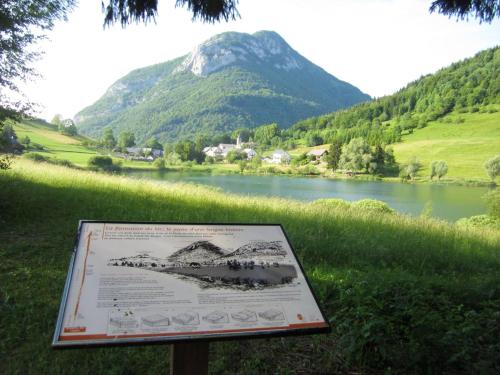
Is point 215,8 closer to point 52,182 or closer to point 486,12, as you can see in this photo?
point 486,12

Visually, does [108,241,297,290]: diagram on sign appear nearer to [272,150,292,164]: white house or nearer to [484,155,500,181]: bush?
[484,155,500,181]: bush

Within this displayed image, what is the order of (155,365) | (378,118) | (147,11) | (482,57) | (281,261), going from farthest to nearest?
(482,57)
(378,118)
(147,11)
(155,365)
(281,261)

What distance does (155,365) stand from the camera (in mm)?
2842

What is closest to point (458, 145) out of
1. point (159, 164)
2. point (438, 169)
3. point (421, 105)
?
point (438, 169)

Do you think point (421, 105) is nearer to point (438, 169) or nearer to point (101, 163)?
point (438, 169)

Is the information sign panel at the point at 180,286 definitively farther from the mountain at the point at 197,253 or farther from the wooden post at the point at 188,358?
the wooden post at the point at 188,358

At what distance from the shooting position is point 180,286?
1.94 m

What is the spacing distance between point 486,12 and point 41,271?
19.4ft

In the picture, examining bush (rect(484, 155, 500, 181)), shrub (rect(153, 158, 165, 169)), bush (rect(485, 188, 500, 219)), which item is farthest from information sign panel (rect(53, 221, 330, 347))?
bush (rect(484, 155, 500, 181))

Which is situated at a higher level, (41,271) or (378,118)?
(378,118)

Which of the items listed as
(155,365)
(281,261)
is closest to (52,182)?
(155,365)

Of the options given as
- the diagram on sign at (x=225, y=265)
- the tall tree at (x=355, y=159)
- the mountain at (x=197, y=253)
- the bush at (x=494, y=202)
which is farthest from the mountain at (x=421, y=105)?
the mountain at (x=197, y=253)

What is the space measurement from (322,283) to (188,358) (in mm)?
2891

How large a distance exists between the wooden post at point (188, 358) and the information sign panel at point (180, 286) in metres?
0.22
